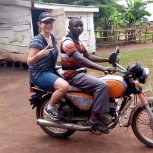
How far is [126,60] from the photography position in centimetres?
1308

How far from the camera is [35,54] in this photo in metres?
4.77

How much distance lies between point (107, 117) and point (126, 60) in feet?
28.4

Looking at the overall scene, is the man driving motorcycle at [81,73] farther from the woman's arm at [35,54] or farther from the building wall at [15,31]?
the building wall at [15,31]

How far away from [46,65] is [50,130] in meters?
1.08

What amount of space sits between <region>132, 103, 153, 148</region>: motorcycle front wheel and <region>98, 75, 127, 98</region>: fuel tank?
37 cm

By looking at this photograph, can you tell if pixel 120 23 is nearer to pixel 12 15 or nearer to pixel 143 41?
pixel 143 41

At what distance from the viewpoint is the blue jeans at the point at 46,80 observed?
4758 mm

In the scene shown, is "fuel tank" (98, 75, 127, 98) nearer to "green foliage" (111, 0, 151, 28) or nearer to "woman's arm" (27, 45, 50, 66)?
"woman's arm" (27, 45, 50, 66)

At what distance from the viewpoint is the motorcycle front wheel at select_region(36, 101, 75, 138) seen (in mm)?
5180

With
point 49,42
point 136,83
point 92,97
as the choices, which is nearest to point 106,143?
point 92,97

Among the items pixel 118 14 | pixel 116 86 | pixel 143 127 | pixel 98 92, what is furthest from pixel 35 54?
pixel 118 14

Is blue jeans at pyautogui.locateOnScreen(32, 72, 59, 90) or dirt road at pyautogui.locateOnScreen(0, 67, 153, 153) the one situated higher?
blue jeans at pyautogui.locateOnScreen(32, 72, 59, 90)

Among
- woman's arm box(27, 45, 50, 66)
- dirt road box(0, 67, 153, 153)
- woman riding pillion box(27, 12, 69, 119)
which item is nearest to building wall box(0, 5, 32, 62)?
dirt road box(0, 67, 153, 153)

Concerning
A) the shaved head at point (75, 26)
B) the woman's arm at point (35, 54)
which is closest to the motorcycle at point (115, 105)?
the woman's arm at point (35, 54)
